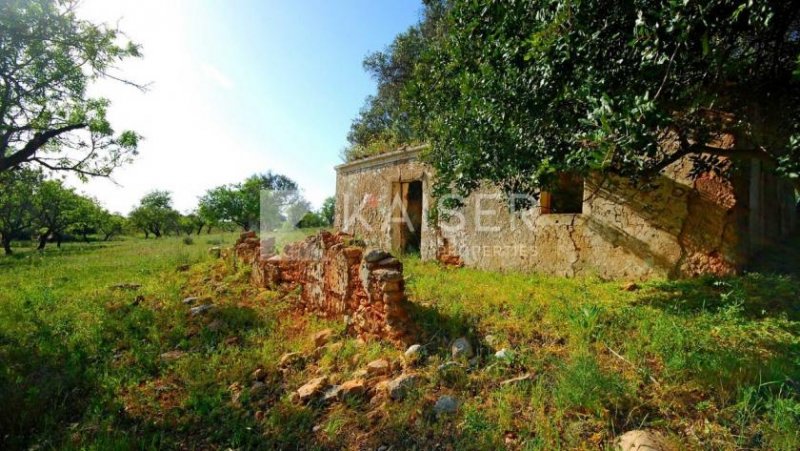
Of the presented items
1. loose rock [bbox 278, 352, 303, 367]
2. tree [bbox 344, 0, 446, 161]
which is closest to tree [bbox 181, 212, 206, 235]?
tree [bbox 344, 0, 446, 161]

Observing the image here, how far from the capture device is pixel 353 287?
4656 millimetres

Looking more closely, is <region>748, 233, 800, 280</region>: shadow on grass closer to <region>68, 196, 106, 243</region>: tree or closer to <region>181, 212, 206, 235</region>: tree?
<region>68, 196, 106, 243</region>: tree

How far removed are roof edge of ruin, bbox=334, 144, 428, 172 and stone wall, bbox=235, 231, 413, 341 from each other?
3189 millimetres

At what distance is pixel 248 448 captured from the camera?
282 centimetres

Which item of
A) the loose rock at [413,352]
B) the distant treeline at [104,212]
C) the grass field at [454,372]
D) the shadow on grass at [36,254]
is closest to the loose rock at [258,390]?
the grass field at [454,372]

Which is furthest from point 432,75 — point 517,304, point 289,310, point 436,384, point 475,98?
point 436,384

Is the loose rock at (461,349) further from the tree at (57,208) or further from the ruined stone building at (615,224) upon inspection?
the tree at (57,208)

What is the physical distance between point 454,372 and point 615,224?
3.94 metres

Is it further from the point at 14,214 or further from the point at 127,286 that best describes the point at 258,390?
the point at 14,214

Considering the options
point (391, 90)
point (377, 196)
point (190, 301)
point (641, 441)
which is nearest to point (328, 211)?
point (391, 90)

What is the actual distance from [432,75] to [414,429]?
16.0ft

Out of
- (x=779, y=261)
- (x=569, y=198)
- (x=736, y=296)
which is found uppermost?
(x=569, y=198)

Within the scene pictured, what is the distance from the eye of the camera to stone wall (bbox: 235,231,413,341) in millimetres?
4086

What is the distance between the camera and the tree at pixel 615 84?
2.70m
